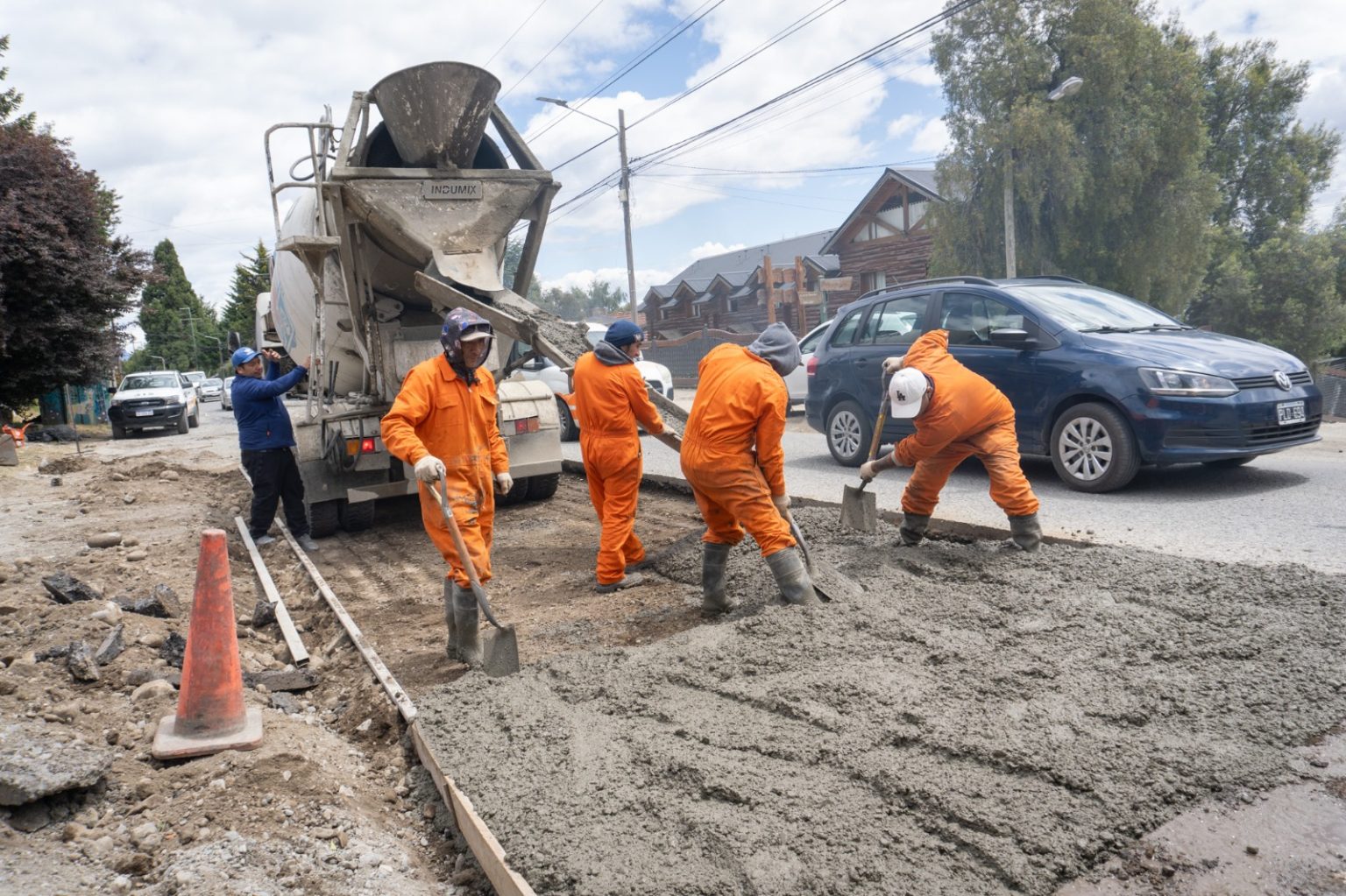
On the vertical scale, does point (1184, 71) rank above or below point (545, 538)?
above

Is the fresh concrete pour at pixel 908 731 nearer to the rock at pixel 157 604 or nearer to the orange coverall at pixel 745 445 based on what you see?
the orange coverall at pixel 745 445

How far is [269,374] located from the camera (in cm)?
920

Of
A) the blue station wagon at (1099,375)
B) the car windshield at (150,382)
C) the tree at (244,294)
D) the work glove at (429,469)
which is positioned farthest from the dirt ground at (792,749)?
the tree at (244,294)

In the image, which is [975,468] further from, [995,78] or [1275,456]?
[995,78]

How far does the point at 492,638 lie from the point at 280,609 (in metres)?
2.17

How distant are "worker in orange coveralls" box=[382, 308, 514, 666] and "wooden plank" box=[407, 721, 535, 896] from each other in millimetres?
1249

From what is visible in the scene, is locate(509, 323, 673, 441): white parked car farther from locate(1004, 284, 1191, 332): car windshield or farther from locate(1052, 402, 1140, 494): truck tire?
locate(1052, 402, 1140, 494): truck tire

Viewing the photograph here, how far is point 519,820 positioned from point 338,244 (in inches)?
218

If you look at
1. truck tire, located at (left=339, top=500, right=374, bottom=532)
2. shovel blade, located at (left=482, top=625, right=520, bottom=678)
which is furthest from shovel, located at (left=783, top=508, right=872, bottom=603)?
truck tire, located at (left=339, top=500, right=374, bottom=532)

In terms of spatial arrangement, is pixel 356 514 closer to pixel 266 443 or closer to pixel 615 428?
pixel 266 443

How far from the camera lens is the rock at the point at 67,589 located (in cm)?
530

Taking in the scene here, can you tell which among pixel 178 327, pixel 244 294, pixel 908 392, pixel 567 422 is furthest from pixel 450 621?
pixel 178 327

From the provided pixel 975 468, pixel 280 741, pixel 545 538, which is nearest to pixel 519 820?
pixel 280 741

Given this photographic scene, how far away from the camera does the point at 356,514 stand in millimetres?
8328
